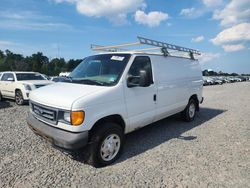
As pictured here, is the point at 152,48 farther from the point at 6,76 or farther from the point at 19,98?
the point at 6,76

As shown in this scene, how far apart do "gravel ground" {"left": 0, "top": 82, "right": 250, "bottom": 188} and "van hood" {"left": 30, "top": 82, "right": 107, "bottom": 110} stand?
3.83 feet

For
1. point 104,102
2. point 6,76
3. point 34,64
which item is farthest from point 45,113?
point 34,64

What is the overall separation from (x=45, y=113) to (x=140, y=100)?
1.94m

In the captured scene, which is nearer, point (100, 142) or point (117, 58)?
point (100, 142)

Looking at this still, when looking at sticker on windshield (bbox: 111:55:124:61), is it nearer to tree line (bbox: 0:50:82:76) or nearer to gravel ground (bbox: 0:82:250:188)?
gravel ground (bbox: 0:82:250:188)

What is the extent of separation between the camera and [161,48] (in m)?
5.84

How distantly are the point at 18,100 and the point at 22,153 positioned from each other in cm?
677

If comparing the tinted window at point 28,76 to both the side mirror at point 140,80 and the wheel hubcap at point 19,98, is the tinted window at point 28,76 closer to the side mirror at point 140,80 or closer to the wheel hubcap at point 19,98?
the wheel hubcap at point 19,98

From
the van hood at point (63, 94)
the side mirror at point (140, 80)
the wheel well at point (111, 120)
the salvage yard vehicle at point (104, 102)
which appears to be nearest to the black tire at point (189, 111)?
the salvage yard vehicle at point (104, 102)

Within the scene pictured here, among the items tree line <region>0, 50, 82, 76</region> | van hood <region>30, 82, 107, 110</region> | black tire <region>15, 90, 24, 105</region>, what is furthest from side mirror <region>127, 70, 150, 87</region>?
tree line <region>0, 50, 82, 76</region>

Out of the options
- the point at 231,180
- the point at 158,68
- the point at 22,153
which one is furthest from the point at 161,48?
the point at 22,153

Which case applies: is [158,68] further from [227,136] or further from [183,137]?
[227,136]

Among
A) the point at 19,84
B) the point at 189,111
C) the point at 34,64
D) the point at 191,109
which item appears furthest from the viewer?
the point at 34,64

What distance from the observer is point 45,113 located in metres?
4.03
